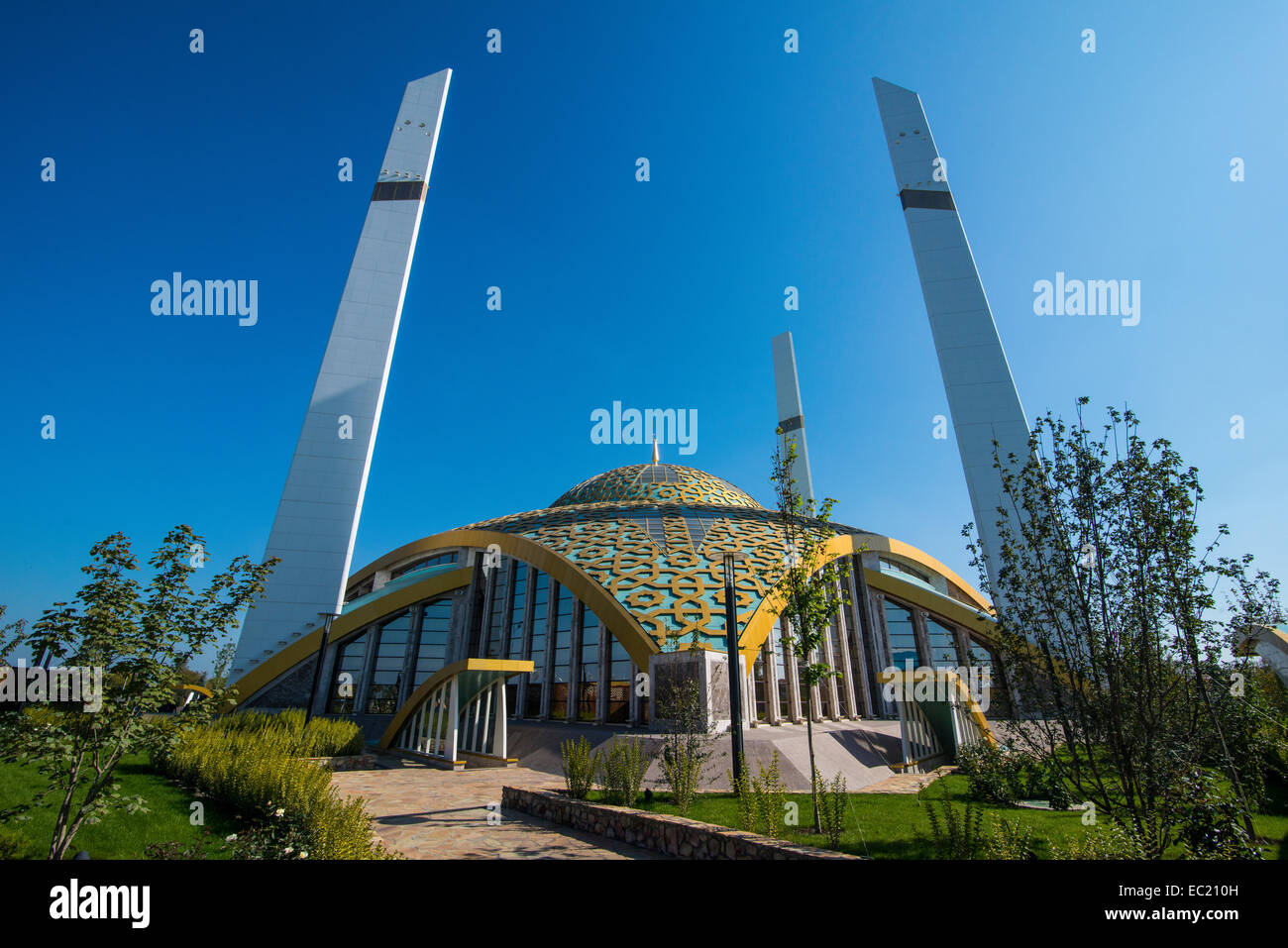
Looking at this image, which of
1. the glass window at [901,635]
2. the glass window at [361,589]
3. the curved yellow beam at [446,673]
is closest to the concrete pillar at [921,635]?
the glass window at [901,635]

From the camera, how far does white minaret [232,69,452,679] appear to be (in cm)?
2450

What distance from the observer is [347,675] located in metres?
27.6

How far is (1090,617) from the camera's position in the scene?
678 cm

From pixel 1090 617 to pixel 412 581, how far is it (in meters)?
29.0

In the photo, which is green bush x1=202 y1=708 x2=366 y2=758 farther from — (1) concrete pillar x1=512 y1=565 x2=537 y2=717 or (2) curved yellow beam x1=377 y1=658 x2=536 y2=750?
(1) concrete pillar x1=512 y1=565 x2=537 y2=717

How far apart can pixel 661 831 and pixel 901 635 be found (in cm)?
2377

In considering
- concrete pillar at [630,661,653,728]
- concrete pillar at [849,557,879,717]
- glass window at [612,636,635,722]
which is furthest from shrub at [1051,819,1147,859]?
concrete pillar at [849,557,879,717]

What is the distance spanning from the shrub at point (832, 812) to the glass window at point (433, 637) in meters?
22.8

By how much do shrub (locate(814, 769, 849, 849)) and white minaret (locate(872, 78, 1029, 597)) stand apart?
20717mm

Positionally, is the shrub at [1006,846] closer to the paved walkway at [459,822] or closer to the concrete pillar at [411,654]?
the paved walkway at [459,822]

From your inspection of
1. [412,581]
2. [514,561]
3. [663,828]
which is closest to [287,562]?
[412,581]

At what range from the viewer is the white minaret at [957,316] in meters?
26.5
